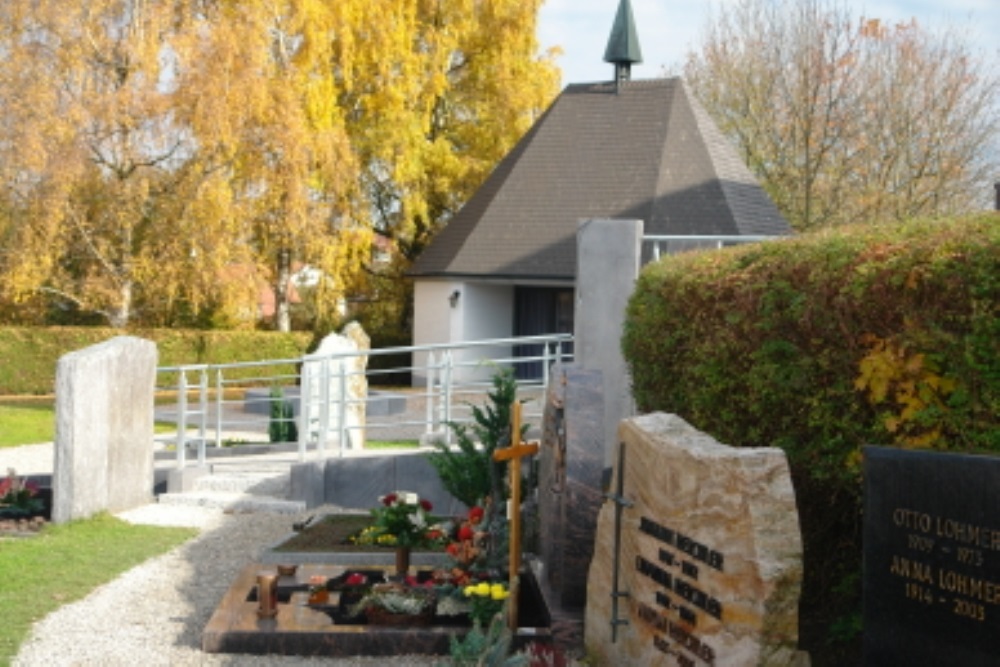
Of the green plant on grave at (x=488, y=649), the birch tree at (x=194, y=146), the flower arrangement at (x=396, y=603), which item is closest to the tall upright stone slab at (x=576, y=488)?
the green plant on grave at (x=488, y=649)

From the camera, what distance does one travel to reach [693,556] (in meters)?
6.04

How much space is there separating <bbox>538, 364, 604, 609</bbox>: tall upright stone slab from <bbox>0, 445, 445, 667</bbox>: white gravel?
3.36ft

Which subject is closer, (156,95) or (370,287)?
(156,95)

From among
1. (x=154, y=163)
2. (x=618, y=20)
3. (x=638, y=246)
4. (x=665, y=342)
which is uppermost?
(x=618, y=20)

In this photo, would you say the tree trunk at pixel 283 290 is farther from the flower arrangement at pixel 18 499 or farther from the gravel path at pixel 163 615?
the gravel path at pixel 163 615

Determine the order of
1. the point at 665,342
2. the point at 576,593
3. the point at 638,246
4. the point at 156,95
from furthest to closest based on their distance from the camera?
the point at 156,95
the point at 638,246
the point at 665,342
the point at 576,593

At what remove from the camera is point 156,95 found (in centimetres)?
2686

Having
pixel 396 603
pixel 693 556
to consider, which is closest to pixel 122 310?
pixel 396 603

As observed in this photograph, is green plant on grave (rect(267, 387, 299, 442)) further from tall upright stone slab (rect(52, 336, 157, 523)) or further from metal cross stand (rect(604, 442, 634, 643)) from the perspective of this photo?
metal cross stand (rect(604, 442, 634, 643))

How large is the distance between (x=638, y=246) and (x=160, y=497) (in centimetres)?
577

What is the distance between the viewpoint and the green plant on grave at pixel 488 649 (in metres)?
6.43

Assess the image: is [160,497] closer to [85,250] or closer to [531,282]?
[531,282]

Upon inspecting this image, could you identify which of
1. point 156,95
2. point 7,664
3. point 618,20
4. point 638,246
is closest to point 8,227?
point 156,95

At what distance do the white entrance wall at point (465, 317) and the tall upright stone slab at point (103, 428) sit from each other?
15.0 meters
